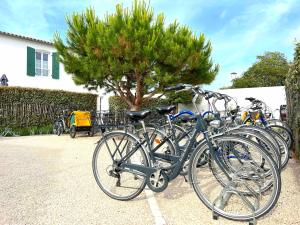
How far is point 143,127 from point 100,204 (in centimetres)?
94

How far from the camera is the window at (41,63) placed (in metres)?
14.9

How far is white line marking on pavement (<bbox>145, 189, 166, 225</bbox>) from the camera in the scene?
8.47 feet

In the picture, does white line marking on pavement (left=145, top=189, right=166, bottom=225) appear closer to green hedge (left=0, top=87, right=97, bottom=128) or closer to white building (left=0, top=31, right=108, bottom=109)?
green hedge (left=0, top=87, right=97, bottom=128)

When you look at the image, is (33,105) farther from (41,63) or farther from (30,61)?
(41,63)

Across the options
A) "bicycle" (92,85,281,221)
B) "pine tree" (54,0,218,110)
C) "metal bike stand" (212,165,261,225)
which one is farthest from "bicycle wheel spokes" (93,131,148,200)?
"pine tree" (54,0,218,110)

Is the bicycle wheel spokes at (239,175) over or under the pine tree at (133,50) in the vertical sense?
under

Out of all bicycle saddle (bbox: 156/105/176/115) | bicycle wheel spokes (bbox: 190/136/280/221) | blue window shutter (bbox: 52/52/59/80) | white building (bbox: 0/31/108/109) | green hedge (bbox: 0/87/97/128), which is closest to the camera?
bicycle wheel spokes (bbox: 190/136/280/221)

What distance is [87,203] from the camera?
304cm

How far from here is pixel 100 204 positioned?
301 centimetres

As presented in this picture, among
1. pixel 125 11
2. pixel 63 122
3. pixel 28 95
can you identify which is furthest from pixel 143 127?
pixel 28 95

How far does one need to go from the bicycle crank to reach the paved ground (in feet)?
0.62

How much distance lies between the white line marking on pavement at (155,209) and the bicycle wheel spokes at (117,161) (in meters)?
0.17

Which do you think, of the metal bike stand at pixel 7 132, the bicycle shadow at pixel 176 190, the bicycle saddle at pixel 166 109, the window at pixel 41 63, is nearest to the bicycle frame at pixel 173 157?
the bicycle saddle at pixel 166 109

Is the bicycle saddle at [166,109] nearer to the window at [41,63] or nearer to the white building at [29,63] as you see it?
the white building at [29,63]
